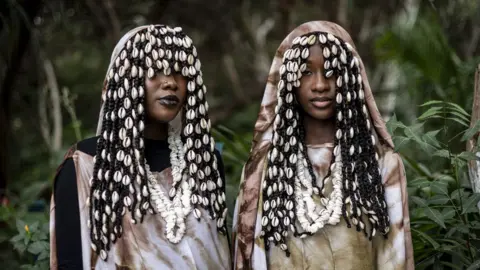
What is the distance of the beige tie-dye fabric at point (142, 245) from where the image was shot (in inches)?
138

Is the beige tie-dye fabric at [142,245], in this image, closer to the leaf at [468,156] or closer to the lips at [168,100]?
the lips at [168,100]

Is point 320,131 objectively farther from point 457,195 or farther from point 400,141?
point 457,195

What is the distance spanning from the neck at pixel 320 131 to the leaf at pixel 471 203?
876 millimetres

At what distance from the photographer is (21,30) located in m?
6.10

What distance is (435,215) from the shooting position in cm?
409

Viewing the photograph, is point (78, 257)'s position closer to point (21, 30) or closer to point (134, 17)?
point (21, 30)

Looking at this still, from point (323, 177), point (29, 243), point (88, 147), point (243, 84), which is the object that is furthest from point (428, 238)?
point (243, 84)

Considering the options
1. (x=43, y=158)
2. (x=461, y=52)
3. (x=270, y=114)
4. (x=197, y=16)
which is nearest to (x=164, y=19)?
(x=197, y=16)

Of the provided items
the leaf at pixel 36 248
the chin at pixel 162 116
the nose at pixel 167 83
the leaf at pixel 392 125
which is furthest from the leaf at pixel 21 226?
the leaf at pixel 392 125

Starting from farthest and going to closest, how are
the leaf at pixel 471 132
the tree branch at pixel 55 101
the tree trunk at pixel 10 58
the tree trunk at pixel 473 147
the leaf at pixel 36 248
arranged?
the tree branch at pixel 55 101 → the tree trunk at pixel 10 58 → the leaf at pixel 36 248 → the tree trunk at pixel 473 147 → the leaf at pixel 471 132

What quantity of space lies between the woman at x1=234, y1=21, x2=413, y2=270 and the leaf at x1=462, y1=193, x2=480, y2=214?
2.00 ft

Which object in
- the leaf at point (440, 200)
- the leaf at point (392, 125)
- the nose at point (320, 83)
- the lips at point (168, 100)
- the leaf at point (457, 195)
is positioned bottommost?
the leaf at point (440, 200)

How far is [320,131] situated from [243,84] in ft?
43.1

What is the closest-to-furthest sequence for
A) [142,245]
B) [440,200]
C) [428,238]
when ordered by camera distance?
[142,245] → [440,200] → [428,238]
